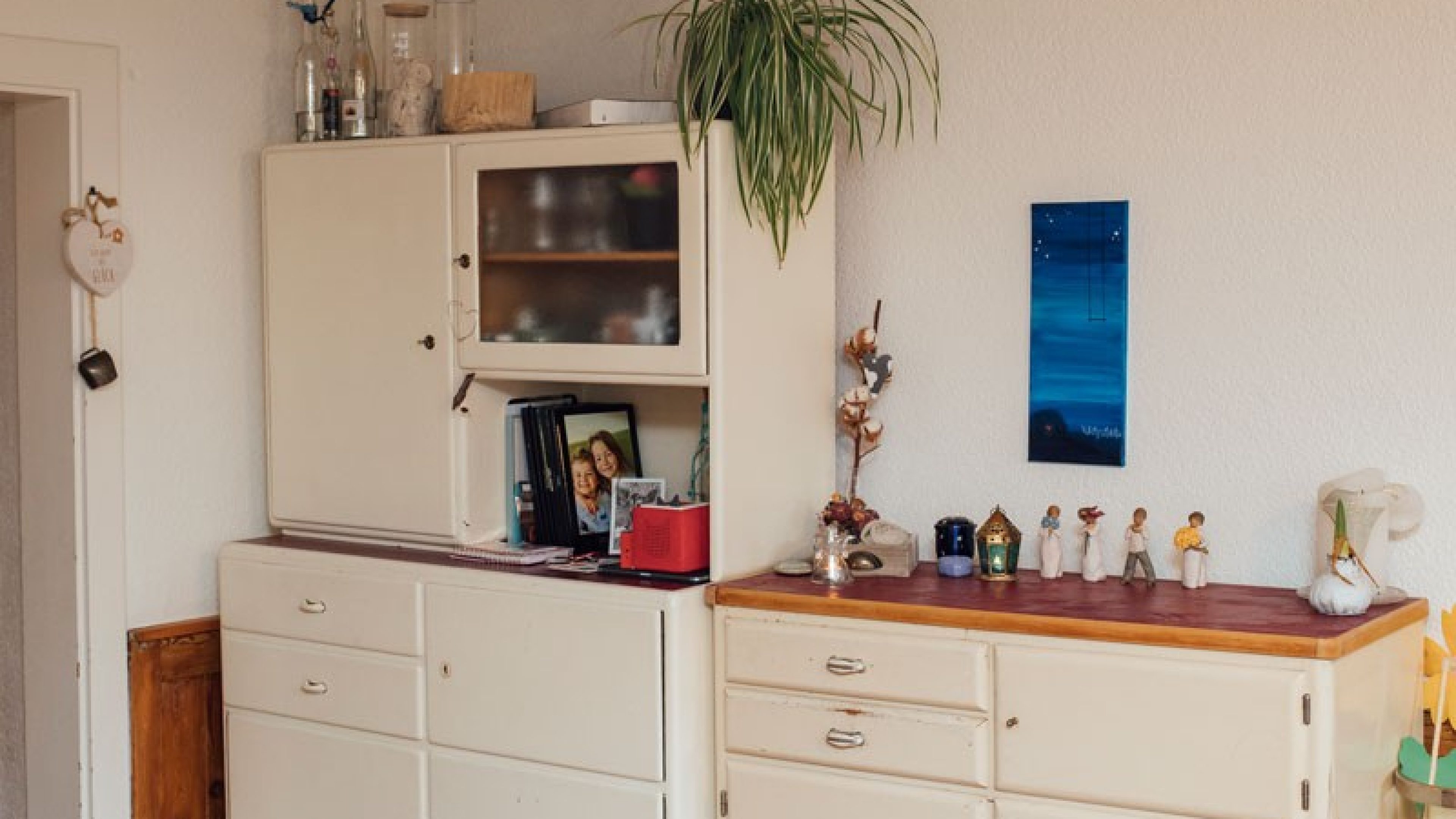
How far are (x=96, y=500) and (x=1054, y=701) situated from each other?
1.92m

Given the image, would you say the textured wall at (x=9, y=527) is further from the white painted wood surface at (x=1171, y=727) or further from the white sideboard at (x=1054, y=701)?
the white painted wood surface at (x=1171, y=727)

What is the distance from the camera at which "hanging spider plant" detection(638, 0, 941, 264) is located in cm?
312

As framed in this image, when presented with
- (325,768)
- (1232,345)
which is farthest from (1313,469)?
(325,768)

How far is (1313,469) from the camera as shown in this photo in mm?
3008

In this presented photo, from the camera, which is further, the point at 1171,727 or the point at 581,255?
the point at 581,255

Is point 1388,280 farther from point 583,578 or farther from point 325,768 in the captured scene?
point 325,768

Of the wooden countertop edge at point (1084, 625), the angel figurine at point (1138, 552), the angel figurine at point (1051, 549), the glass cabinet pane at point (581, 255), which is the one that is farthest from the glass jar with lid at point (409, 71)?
the angel figurine at point (1138, 552)

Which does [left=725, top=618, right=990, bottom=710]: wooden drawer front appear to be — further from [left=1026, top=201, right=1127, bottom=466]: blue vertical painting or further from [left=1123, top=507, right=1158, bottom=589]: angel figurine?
[left=1026, top=201, right=1127, bottom=466]: blue vertical painting

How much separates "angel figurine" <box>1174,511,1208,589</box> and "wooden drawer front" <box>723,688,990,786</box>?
46 centimetres

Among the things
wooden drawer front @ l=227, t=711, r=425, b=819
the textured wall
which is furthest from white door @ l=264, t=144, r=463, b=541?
the textured wall

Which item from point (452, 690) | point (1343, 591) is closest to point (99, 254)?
point (452, 690)

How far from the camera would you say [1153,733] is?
2.69m

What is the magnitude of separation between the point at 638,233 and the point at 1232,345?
104cm

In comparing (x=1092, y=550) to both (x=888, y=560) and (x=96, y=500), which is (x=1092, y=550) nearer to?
(x=888, y=560)
